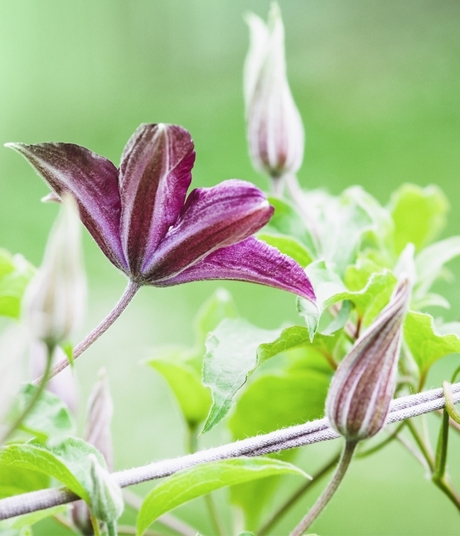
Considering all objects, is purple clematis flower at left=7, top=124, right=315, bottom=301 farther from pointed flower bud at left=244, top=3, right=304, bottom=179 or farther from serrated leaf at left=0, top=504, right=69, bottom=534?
pointed flower bud at left=244, top=3, right=304, bottom=179

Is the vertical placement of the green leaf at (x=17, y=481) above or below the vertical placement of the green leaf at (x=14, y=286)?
below

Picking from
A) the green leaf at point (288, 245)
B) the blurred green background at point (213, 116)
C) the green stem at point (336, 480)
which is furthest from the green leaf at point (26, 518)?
the blurred green background at point (213, 116)

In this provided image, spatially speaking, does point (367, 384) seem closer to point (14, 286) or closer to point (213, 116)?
point (14, 286)

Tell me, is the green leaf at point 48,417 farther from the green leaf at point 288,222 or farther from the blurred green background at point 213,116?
the blurred green background at point 213,116

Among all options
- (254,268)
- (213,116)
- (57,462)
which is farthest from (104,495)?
(213,116)

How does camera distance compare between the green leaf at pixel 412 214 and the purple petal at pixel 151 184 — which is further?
the green leaf at pixel 412 214

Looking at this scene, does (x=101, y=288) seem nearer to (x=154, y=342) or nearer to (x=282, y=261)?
(x=154, y=342)

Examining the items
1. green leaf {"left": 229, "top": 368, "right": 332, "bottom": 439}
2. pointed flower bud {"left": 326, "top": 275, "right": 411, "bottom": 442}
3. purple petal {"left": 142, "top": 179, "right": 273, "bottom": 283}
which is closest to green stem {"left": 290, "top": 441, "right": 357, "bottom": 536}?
pointed flower bud {"left": 326, "top": 275, "right": 411, "bottom": 442}

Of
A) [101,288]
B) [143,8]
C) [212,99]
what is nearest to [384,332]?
[101,288]
